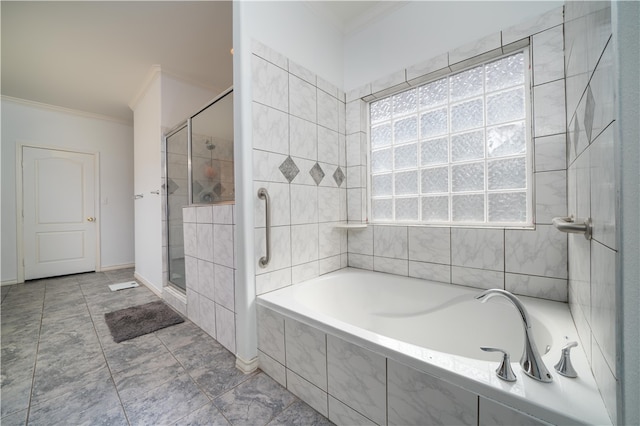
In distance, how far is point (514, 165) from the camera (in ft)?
4.79

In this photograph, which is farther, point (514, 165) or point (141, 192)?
point (141, 192)

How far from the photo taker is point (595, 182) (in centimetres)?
69

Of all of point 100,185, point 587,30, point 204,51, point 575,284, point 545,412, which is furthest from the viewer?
point 100,185

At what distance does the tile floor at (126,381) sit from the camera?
1.14 m

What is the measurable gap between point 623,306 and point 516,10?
5.55ft

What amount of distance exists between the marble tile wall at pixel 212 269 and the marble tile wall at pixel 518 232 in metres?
1.17

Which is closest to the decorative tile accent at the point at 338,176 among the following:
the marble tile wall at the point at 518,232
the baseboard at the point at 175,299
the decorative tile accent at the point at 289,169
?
the decorative tile accent at the point at 289,169

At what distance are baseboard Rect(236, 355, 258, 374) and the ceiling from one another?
255 centimetres

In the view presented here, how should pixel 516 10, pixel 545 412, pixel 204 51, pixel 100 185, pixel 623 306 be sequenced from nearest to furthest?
pixel 623 306 < pixel 545 412 < pixel 516 10 < pixel 204 51 < pixel 100 185

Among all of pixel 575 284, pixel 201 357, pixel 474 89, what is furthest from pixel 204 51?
pixel 575 284

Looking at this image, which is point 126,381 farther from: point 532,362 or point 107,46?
point 107,46

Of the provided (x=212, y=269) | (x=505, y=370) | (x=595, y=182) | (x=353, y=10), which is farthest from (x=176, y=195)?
(x=595, y=182)

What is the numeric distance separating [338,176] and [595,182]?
5.04 feet

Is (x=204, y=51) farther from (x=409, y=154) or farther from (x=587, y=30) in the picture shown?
(x=587, y=30)
